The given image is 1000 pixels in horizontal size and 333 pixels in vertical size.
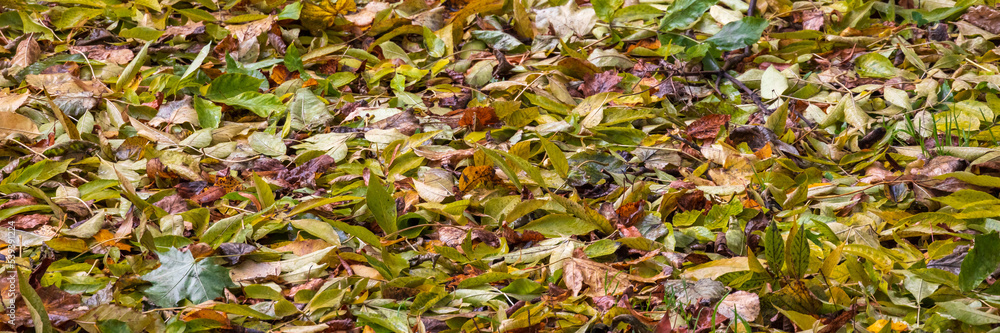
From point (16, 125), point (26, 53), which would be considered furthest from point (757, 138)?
point (26, 53)

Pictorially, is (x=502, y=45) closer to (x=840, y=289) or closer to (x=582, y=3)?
(x=582, y=3)

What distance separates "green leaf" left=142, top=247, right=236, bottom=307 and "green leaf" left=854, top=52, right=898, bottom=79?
5.55 feet

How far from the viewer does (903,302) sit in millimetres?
1151

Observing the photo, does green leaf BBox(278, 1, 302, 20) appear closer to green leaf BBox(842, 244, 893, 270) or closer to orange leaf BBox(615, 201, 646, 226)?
orange leaf BBox(615, 201, 646, 226)

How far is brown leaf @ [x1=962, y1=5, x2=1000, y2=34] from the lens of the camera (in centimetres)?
210

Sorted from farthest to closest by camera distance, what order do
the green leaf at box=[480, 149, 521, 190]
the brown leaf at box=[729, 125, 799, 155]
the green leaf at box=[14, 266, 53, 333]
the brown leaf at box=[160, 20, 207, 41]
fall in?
1. the brown leaf at box=[160, 20, 207, 41]
2. the brown leaf at box=[729, 125, 799, 155]
3. the green leaf at box=[480, 149, 521, 190]
4. the green leaf at box=[14, 266, 53, 333]

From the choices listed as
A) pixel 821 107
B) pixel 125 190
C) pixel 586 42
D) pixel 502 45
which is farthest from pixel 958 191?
pixel 125 190

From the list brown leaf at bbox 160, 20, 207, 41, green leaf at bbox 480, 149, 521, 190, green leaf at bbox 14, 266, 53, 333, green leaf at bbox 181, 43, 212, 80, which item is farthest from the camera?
brown leaf at bbox 160, 20, 207, 41

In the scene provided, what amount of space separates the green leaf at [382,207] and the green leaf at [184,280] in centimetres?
27

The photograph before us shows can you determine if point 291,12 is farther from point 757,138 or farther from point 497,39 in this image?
point 757,138

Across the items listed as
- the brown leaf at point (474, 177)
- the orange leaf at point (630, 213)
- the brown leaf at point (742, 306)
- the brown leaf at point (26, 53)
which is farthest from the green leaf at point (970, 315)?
the brown leaf at point (26, 53)

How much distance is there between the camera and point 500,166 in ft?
4.77

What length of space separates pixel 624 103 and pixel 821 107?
50 centimetres

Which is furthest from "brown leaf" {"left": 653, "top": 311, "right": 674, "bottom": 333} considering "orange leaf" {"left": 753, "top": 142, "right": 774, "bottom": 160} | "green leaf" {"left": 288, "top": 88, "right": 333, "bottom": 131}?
"green leaf" {"left": 288, "top": 88, "right": 333, "bottom": 131}
